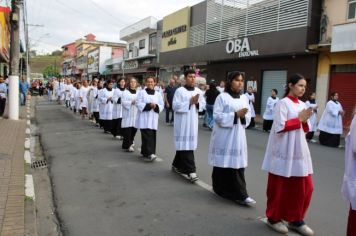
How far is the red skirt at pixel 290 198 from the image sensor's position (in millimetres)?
4688

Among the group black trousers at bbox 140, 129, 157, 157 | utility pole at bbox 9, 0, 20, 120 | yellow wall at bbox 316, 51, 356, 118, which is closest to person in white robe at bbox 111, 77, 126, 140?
black trousers at bbox 140, 129, 157, 157

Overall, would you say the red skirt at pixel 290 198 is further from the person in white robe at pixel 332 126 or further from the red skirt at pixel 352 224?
the person in white robe at pixel 332 126

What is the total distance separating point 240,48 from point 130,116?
13.4 meters

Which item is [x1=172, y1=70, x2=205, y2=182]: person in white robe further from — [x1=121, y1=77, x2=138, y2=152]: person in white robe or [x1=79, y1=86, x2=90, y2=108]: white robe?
[x1=79, y1=86, x2=90, y2=108]: white robe

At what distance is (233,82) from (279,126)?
4.07 ft

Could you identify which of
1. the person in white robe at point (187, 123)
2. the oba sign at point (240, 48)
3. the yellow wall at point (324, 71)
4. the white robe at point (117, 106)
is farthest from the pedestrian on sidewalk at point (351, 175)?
the oba sign at point (240, 48)

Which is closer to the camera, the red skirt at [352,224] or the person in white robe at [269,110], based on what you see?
the red skirt at [352,224]

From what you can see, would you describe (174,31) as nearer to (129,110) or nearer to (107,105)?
(107,105)

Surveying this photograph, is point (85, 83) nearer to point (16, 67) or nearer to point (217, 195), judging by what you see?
point (16, 67)

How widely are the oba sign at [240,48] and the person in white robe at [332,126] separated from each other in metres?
7.90

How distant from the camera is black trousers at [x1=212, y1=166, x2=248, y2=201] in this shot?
5.78 m

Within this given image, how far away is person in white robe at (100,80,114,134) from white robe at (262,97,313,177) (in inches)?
354

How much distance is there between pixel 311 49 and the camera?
1769cm

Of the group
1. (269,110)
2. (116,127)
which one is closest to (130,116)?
(116,127)
